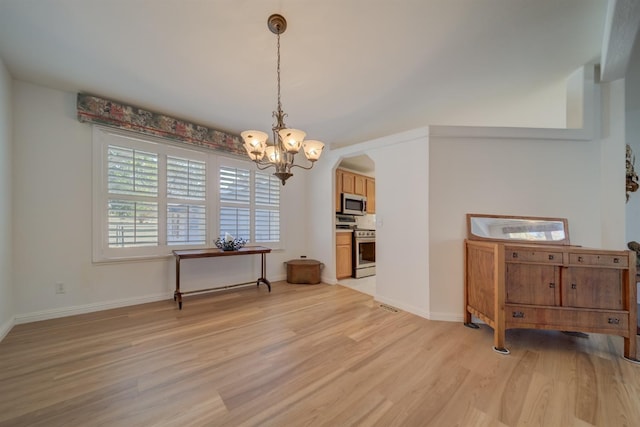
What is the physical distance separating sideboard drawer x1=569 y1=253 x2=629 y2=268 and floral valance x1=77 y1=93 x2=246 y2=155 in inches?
168

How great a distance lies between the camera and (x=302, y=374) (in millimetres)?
1729

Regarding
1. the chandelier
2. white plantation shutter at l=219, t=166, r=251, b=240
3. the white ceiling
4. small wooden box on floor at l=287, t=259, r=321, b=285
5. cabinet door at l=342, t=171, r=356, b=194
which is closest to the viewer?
the white ceiling

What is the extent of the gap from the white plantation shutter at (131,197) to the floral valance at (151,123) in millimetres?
322

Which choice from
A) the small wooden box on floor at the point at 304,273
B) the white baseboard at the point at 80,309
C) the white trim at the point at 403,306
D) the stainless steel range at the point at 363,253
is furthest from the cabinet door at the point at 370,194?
the white baseboard at the point at 80,309

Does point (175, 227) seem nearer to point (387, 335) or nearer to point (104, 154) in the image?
point (104, 154)

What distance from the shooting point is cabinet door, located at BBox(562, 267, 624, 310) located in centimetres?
199

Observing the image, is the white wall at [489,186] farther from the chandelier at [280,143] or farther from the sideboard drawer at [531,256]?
the chandelier at [280,143]

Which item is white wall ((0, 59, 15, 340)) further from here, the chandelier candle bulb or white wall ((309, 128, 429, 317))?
white wall ((309, 128, 429, 317))

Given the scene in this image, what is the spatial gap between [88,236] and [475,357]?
4304mm

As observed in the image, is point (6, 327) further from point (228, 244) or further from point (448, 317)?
point (448, 317)

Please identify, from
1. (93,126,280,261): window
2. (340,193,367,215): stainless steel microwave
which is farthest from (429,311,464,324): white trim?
(93,126,280,261): window

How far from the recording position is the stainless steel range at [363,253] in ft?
15.5

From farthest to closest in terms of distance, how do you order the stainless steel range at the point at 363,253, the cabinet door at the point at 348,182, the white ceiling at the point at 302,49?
1. the cabinet door at the point at 348,182
2. the stainless steel range at the point at 363,253
3. the white ceiling at the point at 302,49

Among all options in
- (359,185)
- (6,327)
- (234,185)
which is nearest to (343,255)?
(359,185)
